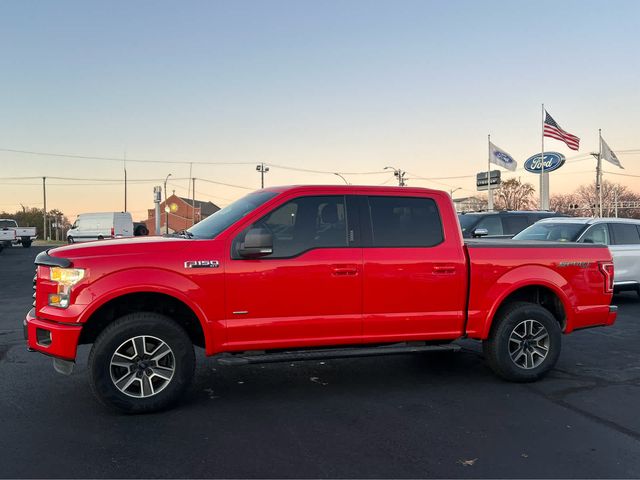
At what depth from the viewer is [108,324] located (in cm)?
491

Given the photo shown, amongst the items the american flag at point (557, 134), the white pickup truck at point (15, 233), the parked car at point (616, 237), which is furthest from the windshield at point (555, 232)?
the white pickup truck at point (15, 233)

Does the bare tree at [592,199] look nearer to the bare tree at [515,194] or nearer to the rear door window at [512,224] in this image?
the bare tree at [515,194]

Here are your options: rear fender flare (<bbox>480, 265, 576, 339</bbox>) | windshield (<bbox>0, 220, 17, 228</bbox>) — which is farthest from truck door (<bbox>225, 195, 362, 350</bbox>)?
windshield (<bbox>0, 220, 17, 228</bbox>)

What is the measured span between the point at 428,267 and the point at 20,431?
375cm

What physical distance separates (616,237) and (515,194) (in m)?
82.9

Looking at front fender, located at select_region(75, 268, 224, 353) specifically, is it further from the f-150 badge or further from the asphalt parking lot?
the asphalt parking lot

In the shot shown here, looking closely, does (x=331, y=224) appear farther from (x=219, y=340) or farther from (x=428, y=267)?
(x=219, y=340)

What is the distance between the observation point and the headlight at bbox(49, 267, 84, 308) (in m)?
4.53

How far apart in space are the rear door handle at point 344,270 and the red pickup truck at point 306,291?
0.04 feet

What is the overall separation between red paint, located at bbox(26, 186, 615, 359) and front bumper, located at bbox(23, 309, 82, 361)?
1 centimetres

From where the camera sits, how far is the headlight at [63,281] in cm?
453

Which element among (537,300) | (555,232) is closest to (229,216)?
(537,300)

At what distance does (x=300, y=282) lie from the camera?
499 cm

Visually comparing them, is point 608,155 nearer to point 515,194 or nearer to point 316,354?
point 316,354
